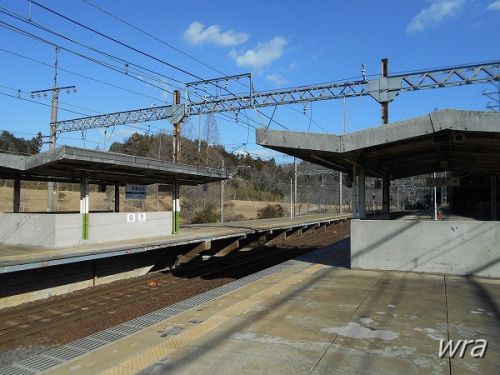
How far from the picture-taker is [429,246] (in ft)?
31.5

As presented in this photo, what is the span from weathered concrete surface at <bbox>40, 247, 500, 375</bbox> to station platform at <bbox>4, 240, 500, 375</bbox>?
12 mm

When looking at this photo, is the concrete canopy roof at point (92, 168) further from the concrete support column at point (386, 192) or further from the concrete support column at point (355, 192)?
the concrete support column at point (386, 192)

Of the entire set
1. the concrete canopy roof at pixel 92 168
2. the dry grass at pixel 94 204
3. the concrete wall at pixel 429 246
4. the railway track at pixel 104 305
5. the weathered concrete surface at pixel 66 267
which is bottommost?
the railway track at pixel 104 305

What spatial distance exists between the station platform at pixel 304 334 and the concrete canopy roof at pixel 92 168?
7.26 m

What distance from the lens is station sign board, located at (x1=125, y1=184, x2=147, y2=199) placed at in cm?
1855

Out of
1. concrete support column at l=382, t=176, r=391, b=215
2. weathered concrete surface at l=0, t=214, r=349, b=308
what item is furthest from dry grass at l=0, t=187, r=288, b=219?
concrete support column at l=382, t=176, r=391, b=215

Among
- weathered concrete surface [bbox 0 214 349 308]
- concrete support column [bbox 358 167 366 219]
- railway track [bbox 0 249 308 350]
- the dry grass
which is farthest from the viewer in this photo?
the dry grass

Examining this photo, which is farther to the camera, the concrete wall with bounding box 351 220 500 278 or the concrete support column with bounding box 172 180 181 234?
the concrete support column with bounding box 172 180 181 234

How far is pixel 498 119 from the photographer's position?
331 inches

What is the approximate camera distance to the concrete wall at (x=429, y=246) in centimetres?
907

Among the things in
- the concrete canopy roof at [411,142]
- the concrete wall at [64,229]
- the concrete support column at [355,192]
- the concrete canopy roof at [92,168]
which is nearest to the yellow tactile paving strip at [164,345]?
the concrete canopy roof at [411,142]

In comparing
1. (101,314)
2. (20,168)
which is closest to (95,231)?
(20,168)

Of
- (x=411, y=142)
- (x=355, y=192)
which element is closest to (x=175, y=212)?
(x=355, y=192)

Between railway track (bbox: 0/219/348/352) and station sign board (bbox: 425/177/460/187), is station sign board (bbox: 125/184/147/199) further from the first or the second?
station sign board (bbox: 425/177/460/187)
